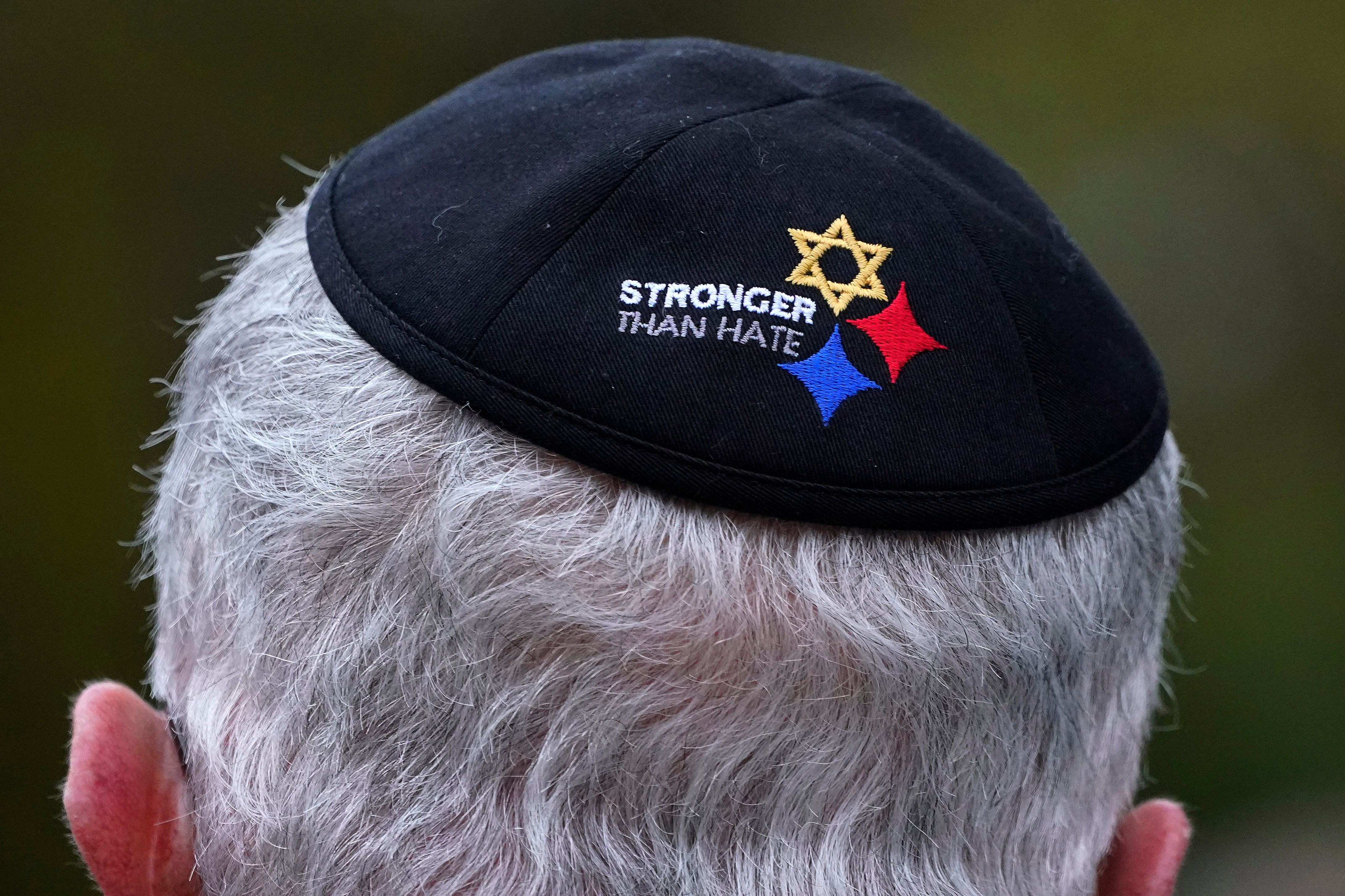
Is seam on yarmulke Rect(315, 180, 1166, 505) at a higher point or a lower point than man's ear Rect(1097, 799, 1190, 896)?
higher

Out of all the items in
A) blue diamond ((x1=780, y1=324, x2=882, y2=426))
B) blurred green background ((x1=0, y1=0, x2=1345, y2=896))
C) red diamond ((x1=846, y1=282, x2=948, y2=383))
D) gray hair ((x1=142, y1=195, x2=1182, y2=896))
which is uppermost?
red diamond ((x1=846, y1=282, x2=948, y2=383))

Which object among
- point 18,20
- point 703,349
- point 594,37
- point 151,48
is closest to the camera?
point 703,349

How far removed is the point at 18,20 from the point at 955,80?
314 centimetres

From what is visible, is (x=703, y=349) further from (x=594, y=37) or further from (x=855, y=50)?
(x=855, y=50)

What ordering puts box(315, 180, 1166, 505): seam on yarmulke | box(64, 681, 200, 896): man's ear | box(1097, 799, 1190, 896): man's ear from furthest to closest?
box(1097, 799, 1190, 896): man's ear → box(64, 681, 200, 896): man's ear → box(315, 180, 1166, 505): seam on yarmulke

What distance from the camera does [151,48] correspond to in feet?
11.2

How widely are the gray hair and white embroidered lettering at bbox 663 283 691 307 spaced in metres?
0.16

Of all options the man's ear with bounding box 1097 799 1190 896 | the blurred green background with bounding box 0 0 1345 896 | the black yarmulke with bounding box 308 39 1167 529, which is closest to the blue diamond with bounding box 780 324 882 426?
the black yarmulke with bounding box 308 39 1167 529

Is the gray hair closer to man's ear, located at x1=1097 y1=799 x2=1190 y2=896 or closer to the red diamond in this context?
the red diamond

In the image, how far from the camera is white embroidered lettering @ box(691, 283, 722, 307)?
88 cm

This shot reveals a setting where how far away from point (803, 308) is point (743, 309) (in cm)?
5

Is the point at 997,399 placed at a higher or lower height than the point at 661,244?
lower

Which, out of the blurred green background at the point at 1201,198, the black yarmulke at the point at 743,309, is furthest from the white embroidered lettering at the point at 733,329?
the blurred green background at the point at 1201,198

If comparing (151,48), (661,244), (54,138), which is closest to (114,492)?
(54,138)
